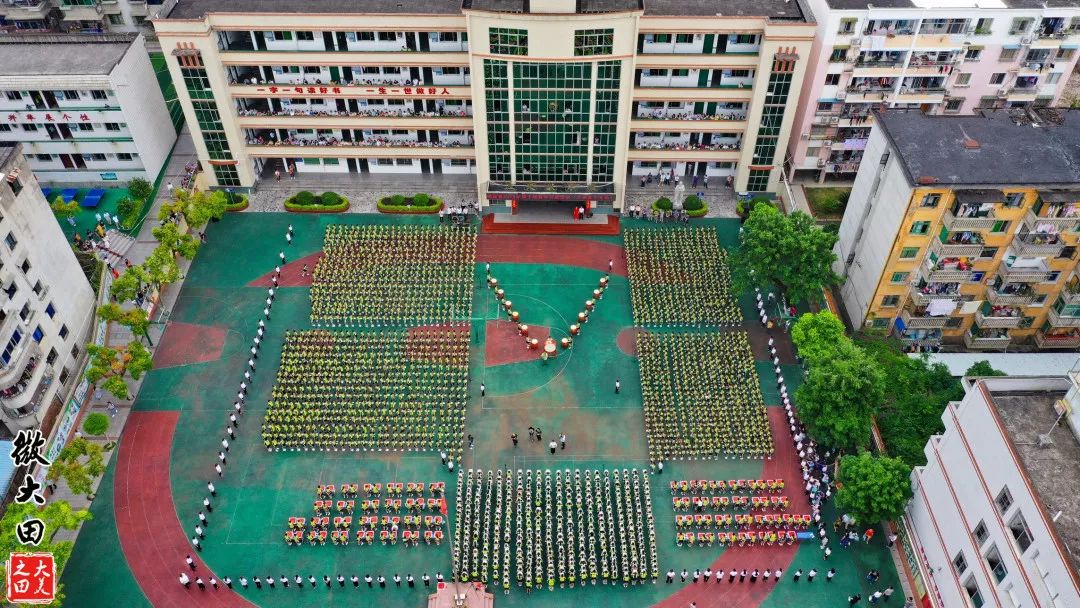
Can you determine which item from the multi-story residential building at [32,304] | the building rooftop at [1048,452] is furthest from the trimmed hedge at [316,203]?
the building rooftop at [1048,452]

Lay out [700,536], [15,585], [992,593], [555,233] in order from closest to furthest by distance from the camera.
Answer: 1. [992,593]
2. [15,585]
3. [700,536]
4. [555,233]

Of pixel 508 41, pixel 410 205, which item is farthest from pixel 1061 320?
A: pixel 410 205

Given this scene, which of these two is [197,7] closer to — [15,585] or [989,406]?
[15,585]

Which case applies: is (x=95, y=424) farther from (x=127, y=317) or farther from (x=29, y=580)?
(x=29, y=580)

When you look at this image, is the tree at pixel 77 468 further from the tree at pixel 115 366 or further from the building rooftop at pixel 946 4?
the building rooftop at pixel 946 4

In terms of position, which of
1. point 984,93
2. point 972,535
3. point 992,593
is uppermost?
point 984,93

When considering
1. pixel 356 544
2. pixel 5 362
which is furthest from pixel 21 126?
pixel 356 544

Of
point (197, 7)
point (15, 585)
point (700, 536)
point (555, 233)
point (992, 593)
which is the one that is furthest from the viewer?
point (555, 233)
